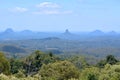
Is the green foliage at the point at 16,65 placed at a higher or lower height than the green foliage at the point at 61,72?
lower

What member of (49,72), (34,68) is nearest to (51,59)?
(34,68)

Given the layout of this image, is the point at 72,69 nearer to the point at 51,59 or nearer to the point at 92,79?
the point at 92,79

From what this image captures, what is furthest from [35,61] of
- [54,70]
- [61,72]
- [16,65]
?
[61,72]

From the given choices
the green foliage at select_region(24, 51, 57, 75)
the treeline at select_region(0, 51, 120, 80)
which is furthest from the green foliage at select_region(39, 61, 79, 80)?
the green foliage at select_region(24, 51, 57, 75)

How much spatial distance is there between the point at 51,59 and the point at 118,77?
105ft

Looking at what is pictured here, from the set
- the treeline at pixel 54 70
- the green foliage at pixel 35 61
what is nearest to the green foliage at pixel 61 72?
the treeline at pixel 54 70

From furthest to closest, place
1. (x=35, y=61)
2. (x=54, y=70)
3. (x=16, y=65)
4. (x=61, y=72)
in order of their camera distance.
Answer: (x=35, y=61) < (x=16, y=65) < (x=54, y=70) < (x=61, y=72)

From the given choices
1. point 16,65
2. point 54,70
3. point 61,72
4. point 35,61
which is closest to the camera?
point 61,72

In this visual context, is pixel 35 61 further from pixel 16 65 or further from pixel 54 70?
pixel 54 70

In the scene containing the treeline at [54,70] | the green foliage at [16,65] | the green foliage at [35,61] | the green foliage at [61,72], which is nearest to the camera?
the treeline at [54,70]

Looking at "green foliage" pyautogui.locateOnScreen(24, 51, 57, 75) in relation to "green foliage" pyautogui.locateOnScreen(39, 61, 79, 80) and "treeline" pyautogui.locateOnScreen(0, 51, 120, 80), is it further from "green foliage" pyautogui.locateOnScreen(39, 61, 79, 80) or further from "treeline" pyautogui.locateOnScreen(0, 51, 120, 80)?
"green foliage" pyautogui.locateOnScreen(39, 61, 79, 80)

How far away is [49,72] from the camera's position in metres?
52.3

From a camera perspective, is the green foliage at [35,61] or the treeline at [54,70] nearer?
the treeline at [54,70]

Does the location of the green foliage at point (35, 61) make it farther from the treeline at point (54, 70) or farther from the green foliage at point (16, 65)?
the green foliage at point (16, 65)
